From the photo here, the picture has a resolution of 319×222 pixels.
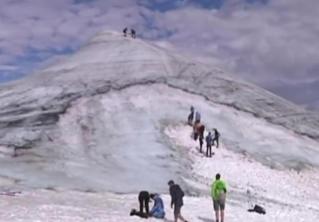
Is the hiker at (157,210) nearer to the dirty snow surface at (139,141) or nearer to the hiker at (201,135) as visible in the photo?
the dirty snow surface at (139,141)

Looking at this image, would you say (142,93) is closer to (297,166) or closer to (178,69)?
(178,69)

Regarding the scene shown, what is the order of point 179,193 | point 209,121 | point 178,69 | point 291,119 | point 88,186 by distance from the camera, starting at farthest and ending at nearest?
point 178,69, point 291,119, point 209,121, point 88,186, point 179,193

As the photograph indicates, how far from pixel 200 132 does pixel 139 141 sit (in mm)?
5283

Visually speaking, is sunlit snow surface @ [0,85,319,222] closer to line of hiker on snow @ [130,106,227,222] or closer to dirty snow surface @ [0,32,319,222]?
dirty snow surface @ [0,32,319,222]

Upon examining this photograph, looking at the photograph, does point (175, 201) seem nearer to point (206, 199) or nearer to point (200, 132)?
point (206, 199)

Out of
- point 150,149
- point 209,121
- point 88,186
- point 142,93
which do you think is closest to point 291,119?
point 209,121

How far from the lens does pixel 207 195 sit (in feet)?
143

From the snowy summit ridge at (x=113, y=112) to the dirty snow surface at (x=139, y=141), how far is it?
0.13 meters

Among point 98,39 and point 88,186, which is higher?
point 98,39

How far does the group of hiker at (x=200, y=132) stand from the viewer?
54.9 metres

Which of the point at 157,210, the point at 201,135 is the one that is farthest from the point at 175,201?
the point at 201,135

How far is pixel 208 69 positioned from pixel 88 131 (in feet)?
85.3

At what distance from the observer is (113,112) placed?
62.6 meters

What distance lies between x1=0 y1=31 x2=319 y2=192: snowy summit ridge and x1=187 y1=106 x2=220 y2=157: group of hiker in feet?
3.46
